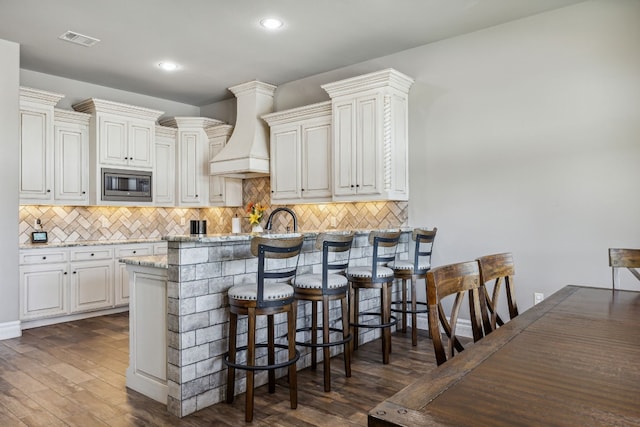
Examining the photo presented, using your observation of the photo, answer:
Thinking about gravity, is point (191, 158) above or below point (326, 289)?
above

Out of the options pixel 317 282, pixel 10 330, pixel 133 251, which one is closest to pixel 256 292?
pixel 317 282

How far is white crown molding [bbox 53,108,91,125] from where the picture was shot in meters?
5.05

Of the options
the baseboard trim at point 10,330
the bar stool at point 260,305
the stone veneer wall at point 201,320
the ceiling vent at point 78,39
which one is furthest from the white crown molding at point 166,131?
the bar stool at point 260,305

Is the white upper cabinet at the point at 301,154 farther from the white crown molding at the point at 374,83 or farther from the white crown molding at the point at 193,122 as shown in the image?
the white crown molding at the point at 193,122

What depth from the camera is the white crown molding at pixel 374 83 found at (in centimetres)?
422

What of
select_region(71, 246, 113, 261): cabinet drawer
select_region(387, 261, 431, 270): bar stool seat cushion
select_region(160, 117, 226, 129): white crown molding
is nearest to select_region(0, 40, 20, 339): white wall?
select_region(71, 246, 113, 261): cabinet drawer

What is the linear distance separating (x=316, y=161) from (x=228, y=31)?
65.9 inches

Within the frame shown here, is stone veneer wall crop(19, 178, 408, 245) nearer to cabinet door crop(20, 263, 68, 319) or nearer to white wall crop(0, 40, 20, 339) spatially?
cabinet door crop(20, 263, 68, 319)

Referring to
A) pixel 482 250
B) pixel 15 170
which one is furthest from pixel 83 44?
pixel 482 250

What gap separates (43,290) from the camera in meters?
4.67

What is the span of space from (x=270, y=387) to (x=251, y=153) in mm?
3164

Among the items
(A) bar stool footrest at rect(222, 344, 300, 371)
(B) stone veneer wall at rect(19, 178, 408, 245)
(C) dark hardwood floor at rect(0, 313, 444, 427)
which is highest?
(B) stone veneer wall at rect(19, 178, 408, 245)

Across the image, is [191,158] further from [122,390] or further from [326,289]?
[326,289]

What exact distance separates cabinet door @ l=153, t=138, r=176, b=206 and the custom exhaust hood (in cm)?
77
